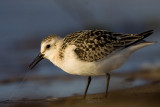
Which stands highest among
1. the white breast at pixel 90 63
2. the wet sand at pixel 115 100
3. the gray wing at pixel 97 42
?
the gray wing at pixel 97 42

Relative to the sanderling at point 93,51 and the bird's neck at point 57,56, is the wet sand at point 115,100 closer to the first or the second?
the sanderling at point 93,51

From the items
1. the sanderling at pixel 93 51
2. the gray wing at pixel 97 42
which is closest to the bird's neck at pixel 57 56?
the sanderling at pixel 93 51

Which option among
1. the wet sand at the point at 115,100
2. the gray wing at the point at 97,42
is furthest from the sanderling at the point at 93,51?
the wet sand at the point at 115,100

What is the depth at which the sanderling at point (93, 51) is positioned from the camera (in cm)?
812

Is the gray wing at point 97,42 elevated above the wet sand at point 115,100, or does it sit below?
above

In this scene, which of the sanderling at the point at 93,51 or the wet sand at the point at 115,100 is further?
the sanderling at the point at 93,51

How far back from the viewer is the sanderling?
8.12 metres

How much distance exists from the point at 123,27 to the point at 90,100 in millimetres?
6674

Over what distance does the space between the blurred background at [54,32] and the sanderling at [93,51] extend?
0.54 m

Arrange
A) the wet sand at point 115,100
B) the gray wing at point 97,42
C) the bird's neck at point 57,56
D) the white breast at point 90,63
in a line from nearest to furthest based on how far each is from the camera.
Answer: the wet sand at point 115,100
the white breast at point 90,63
the gray wing at point 97,42
the bird's neck at point 57,56

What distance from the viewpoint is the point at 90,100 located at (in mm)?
8117

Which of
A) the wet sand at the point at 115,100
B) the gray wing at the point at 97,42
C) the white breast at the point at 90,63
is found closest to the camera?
the wet sand at the point at 115,100

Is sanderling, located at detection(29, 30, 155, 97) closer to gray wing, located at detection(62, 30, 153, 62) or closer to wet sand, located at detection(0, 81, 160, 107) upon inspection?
gray wing, located at detection(62, 30, 153, 62)

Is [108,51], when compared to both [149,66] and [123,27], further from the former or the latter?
[123,27]
